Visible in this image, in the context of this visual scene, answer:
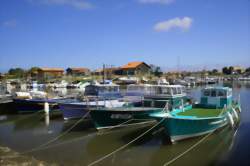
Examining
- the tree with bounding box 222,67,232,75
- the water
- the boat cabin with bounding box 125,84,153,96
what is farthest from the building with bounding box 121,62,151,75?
the water

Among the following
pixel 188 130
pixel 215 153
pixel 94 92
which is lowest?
pixel 215 153

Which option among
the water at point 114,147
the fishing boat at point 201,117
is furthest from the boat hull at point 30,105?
the fishing boat at point 201,117

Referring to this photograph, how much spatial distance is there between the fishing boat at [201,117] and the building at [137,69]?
76312mm

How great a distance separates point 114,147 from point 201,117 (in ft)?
17.2

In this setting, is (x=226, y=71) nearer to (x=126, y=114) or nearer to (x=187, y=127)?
(x=126, y=114)

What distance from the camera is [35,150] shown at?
13078 mm

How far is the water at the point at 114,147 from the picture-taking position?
11406 millimetres

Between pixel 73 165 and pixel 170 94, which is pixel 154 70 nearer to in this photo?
pixel 170 94

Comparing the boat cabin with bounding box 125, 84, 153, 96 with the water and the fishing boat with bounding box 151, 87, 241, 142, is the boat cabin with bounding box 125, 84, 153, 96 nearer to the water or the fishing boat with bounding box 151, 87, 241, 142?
the fishing boat with bounding box 151, 87, 241, 142

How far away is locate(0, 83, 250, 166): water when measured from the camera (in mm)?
11406

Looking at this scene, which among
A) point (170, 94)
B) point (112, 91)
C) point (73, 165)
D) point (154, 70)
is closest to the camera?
point (73, 165)

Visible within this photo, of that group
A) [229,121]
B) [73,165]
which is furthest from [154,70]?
[73,165]

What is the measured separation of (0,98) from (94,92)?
10.2 metres

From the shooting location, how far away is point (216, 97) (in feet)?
59.0
